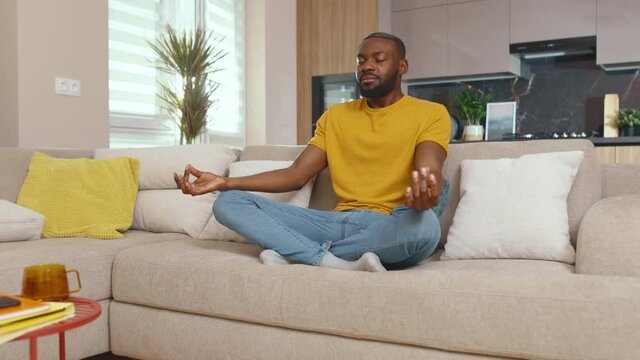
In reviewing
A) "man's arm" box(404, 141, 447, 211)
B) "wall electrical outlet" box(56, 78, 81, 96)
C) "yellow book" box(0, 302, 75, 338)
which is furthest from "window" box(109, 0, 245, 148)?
"yellow book" box(0, 302, 75, 338)

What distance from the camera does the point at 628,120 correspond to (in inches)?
182

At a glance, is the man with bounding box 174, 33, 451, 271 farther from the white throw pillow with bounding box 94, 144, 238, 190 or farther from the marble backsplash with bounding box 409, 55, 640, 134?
the marble backsplash with bounding box 409, 55, 640, 134

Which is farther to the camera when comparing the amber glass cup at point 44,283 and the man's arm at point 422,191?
the man's arm at point 422,191

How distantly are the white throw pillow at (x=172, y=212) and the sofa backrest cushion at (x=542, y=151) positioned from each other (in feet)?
3.38

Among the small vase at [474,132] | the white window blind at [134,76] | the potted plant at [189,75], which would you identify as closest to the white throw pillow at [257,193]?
the potted plant at [189,75]

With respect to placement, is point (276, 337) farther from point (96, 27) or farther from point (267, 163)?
point (96, 27)

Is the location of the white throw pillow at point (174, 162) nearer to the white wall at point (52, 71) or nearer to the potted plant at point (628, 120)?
the white wall at point (52, 71)

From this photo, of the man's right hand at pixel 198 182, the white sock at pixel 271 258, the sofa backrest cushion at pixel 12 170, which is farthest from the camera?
the sofa backrest cushion at pixel 12 170

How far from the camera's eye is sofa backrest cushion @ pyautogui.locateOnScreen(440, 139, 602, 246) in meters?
2.07

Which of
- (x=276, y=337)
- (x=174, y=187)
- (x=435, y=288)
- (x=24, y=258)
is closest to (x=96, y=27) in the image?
(x=174, y=187)

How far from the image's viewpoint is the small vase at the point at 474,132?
A: 524 centimetres

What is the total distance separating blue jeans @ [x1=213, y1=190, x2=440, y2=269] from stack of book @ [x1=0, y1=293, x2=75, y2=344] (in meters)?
0.86

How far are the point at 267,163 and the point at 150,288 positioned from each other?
78cm

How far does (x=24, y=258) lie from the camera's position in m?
2.00
